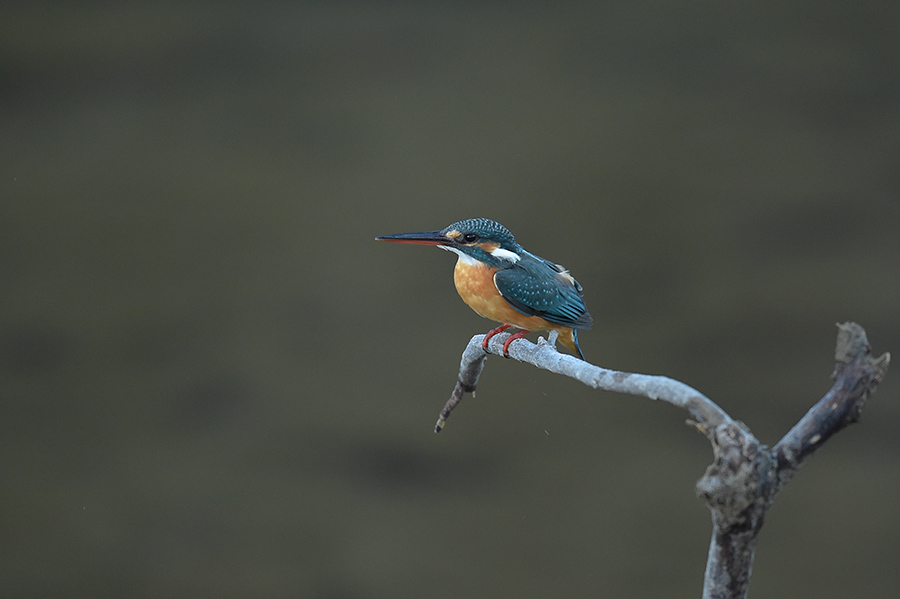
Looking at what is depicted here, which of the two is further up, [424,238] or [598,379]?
[424,238]

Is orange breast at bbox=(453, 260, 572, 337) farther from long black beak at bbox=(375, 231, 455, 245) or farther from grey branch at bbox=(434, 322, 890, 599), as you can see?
grey branch at bbox=(434, 322, 890, 599)

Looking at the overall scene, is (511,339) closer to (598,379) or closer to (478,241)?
(478,241)

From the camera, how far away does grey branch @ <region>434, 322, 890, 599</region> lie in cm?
66

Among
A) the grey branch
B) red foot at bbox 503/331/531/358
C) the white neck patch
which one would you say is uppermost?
the white neck patch

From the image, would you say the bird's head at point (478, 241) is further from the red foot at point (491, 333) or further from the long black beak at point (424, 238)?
the red foot at point (491, 333)

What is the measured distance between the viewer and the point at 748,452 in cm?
66

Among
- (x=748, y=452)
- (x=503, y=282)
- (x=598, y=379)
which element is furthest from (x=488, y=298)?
(x=748, y=452)

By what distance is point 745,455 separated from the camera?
2.17ft

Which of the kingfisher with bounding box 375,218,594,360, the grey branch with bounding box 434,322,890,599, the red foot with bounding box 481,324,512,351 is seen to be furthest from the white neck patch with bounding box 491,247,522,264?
the grey branch with bounding box 434,322,890,599

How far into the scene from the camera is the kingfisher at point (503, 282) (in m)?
1.06

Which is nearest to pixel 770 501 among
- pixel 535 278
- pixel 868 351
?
pixel 868 351

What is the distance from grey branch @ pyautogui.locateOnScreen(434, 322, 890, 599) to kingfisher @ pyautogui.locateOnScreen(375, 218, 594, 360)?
0.34 m

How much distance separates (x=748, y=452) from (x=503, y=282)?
1.51 ft

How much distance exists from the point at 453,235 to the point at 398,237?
0.28 feet
